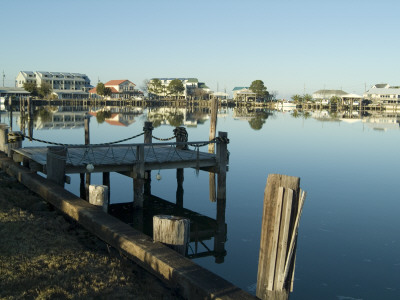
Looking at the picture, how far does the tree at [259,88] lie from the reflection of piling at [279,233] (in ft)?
573

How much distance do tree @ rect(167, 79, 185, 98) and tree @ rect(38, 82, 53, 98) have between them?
46799mm

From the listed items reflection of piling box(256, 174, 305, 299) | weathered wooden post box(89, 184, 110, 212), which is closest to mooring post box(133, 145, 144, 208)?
weathered wooden post box(89, 184, 110, 212)

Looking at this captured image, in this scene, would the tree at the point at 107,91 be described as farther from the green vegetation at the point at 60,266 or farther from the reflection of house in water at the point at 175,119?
the green vegetation at the point at 60,266

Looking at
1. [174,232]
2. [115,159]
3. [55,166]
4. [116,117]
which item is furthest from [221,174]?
[116,117]

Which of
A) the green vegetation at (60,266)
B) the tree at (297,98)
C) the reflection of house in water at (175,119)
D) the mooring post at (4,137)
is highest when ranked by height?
the tree at (297,98)

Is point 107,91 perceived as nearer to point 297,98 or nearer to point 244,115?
point 244,115

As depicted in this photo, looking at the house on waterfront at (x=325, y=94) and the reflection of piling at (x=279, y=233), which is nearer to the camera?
the reflection of piling at (x=279, y=233)

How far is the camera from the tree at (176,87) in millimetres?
169375

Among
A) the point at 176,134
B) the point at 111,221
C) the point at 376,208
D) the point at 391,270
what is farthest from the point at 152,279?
the point at 376,208

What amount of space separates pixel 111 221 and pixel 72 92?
472 feet

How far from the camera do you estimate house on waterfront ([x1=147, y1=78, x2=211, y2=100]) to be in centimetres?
17500

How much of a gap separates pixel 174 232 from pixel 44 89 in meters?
139

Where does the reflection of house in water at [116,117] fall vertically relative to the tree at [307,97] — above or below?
below

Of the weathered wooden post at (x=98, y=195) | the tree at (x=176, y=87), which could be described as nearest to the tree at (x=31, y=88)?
the tree at (x=176, y=87)
